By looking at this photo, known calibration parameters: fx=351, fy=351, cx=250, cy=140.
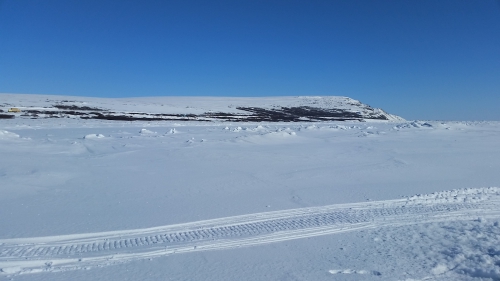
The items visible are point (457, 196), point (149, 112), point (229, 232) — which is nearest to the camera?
point (229, 232)

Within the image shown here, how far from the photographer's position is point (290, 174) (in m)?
8.74

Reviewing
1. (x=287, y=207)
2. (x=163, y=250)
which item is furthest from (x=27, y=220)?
(x=287, y=207)

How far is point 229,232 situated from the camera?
16.5 feet

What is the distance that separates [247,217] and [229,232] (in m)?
0.66

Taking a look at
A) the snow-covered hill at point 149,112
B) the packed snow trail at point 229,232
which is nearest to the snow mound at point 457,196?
the packed snow trail at point 229,232

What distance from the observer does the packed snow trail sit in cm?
419

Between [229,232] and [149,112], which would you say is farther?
[149,112]

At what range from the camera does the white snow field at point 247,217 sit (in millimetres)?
3988

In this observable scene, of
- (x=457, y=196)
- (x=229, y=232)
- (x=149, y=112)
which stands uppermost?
(x=149, y=112)

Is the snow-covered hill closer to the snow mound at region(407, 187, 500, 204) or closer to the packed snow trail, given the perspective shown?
the packed snow trail

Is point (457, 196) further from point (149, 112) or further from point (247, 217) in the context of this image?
point (149, 112)

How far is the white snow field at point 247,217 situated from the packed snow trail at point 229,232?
0.06 feet

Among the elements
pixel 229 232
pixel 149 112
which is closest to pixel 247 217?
pixel 229 232

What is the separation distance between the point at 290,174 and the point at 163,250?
15.9 feet
